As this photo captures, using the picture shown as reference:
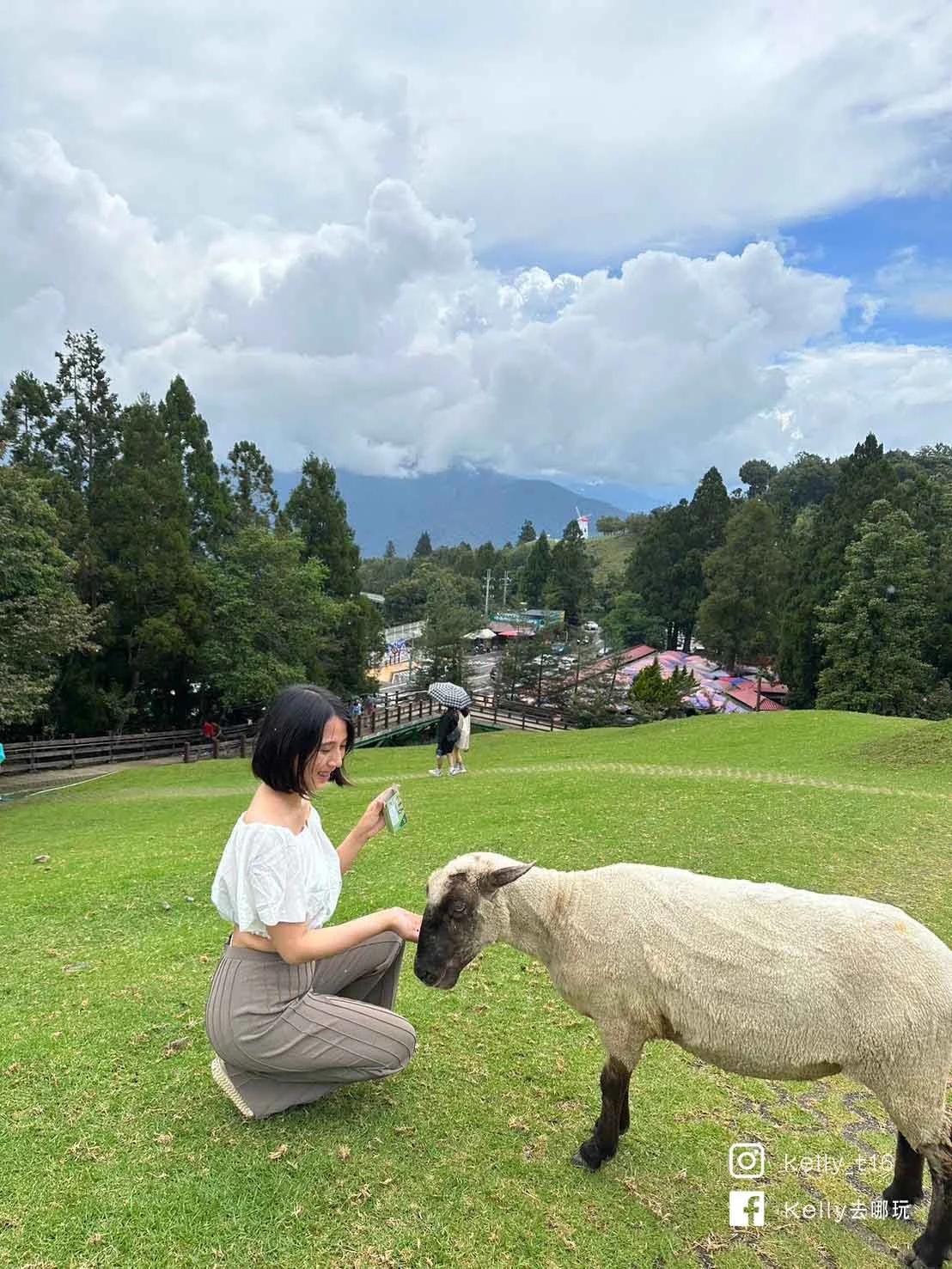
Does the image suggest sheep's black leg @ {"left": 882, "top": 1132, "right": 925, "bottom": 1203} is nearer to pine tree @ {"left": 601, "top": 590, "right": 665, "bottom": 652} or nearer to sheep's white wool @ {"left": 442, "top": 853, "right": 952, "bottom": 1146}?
sheep's white wool @ {"left": 442, "top": 853, "right": 952, "bottom": 1146}

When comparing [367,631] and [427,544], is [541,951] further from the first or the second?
[427,544]

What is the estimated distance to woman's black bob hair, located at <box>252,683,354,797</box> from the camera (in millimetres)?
3404

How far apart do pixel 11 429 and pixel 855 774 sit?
32806mm

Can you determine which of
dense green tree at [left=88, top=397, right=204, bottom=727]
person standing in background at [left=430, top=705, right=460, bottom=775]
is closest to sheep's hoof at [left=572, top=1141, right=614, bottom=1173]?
person standing in background at [left=430, top=705, right=460, bottom=775]

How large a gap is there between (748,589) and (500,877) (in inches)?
2149

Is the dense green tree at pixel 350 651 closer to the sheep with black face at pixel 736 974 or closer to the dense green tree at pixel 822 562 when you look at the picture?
the dense green tree at pixel 822 562

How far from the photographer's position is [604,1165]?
3807 millimetres

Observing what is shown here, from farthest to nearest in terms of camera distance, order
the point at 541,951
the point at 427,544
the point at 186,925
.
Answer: the point at 427,544
the point at 186,925
the point at 541,951

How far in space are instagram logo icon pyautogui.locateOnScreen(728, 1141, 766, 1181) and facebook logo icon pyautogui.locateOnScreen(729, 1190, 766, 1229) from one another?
181 millimetres

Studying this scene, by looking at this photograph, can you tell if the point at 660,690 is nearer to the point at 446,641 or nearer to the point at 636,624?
the point at 446,641

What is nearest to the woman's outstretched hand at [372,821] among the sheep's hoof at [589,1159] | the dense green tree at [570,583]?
the sheep's hoof at [589,1159]

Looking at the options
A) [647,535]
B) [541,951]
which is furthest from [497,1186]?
[647,535]

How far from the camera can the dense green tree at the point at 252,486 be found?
3812 cm

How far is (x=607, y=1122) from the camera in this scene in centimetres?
378
